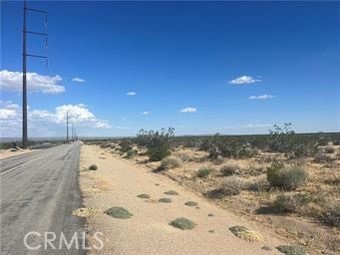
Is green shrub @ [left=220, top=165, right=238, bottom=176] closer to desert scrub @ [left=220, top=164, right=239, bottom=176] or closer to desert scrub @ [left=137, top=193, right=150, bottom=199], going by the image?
desert scrub @ [left=220, top=164, right=239, bottom=176]

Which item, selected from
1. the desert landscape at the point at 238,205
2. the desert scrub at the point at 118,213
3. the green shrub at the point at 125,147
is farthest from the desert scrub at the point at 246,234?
the green shrub at the point at 125,147

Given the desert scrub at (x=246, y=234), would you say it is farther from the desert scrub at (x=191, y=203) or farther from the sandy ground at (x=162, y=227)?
the desert scrub at (x=191, y=203)

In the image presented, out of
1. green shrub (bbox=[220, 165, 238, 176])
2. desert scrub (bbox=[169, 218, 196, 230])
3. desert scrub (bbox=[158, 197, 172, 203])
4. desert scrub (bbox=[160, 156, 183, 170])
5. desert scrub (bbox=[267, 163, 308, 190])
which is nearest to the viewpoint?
desert scrub (bbox=[169, 218, 196, 230])

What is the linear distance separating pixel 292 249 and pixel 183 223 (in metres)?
2.77

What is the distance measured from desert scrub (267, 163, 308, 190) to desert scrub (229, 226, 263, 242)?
591 centimetres

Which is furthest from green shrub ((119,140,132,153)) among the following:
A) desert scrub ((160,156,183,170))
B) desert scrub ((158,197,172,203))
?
desert scrub ((158,197,172,203))

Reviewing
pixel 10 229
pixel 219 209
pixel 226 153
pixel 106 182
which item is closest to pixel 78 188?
pixel 106 182

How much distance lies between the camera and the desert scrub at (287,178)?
16.5 m

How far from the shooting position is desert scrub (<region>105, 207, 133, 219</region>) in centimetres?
1190

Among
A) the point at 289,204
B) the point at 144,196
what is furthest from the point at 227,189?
the point at 289,204

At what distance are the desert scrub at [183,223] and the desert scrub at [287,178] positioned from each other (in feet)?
20.3

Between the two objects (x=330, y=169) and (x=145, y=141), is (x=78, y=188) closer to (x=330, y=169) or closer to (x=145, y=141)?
(x=330, y=169)

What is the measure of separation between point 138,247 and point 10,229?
9.86 feet

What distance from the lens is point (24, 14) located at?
228 ft
